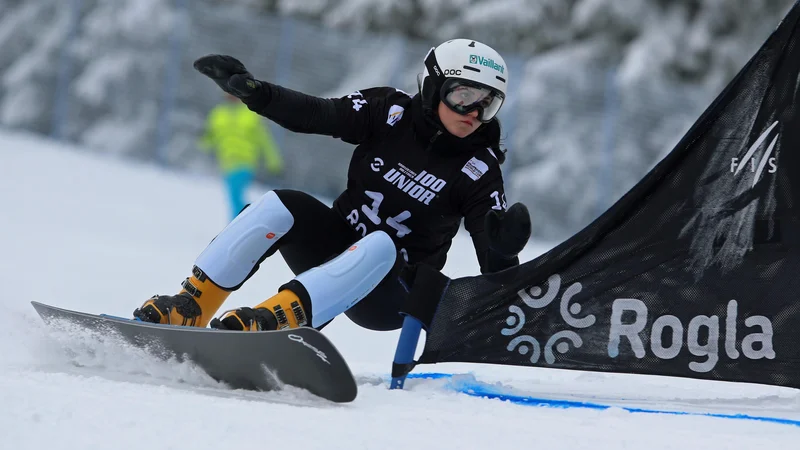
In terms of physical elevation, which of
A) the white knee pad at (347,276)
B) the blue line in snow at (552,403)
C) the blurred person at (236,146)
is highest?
the blurred person at (236,146)

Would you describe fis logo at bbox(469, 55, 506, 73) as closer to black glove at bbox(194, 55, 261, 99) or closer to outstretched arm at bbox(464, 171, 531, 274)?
outstretched arm at bbox(464, 171, 531, 274)

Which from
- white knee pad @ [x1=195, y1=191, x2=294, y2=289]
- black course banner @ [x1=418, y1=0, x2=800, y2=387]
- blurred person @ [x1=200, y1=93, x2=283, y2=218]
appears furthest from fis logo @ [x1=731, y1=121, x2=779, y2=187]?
blurred person @ [x1=200, y1=93, x2=283, y2=218]

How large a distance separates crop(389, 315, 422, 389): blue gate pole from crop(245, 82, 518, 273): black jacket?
0.34 m

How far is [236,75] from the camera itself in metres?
3.53

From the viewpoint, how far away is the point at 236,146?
10273 mm

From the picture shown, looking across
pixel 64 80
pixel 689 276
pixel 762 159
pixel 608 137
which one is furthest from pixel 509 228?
pixel 64 80

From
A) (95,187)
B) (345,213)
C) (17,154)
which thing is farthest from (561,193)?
(345,213)

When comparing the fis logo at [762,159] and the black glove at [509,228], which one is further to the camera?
the fis logo at [762,159]

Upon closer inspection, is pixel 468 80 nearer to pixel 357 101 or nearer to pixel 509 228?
pixel 357 101

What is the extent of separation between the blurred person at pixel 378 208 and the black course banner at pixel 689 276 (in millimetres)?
210

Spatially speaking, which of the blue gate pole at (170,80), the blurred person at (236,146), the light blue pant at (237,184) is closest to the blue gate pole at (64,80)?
the blue gate pole at (170,80)

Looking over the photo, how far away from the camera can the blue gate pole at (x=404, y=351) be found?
3629 millimetres

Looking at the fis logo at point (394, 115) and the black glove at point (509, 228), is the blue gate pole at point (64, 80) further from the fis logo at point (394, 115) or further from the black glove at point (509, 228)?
the black glove at point (509, 228)

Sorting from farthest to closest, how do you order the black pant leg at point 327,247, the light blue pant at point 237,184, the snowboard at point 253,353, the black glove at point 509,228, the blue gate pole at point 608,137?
1. the blue gate pole at point 608,137
2. the light blue pant at point 237,184
3. the black pant leg at point 327,247
4. the black glove at point 509,228
5. the snowboard at point 253,353
